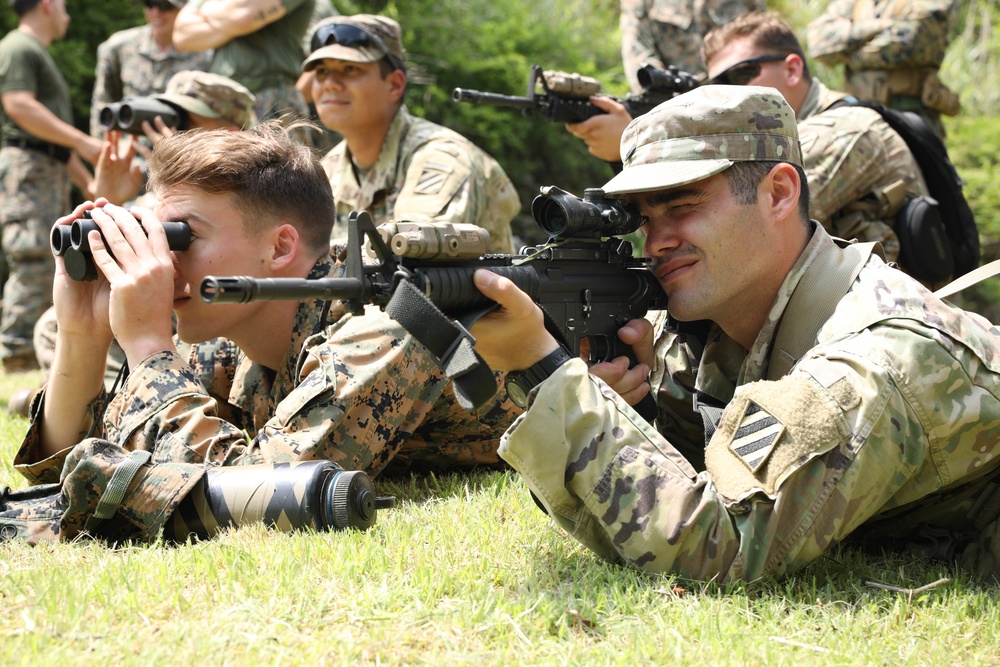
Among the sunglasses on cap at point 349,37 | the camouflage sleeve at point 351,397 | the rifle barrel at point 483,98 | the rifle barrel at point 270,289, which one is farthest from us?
the sunglasses on cap at point 349,37

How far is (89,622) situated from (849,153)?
4.69 m

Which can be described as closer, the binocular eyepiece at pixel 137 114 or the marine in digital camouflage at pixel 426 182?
the marine in digital camouflage at pixel 426 182

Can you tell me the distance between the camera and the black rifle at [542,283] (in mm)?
2385

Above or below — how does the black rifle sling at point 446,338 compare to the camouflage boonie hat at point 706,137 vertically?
below

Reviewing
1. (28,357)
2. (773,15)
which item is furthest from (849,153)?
(28,357)

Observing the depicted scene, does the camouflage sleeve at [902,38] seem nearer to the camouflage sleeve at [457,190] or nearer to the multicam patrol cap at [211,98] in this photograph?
the camouflage sleeve at [457,190]

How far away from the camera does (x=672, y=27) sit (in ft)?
24.2

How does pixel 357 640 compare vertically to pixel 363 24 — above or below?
below

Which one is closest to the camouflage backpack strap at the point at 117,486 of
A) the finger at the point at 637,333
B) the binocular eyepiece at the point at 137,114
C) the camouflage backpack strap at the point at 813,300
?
the finger at the point at 637,333

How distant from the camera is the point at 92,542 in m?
3.04

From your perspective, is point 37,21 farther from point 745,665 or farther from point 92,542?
point 745,665

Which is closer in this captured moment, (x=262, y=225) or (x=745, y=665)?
(x=745, y=665)

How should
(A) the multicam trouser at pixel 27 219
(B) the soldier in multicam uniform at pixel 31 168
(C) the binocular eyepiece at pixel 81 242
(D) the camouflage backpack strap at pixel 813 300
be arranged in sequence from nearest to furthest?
(D) the camouflage backpack strap at pixel 813 300 → (C) the binocular eyepiece at pixel 81 242 → (B) the soldier in multicam uniform at pixel 31 168 → (A) the multicam trouser at pixel 27 219

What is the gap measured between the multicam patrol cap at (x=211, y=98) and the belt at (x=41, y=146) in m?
3.43
